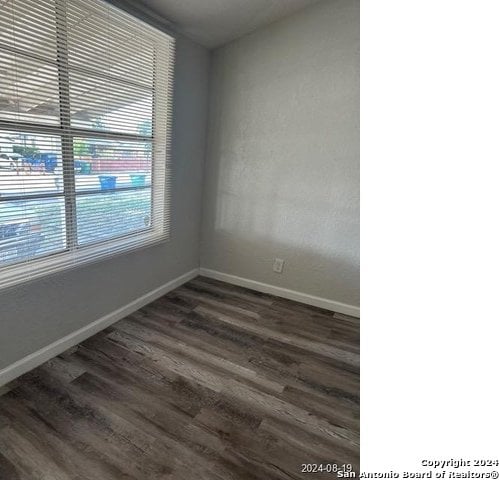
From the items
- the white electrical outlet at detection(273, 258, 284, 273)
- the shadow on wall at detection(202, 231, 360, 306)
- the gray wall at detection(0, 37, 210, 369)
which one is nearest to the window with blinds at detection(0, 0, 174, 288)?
the gray wall at detection(0, 37, 210, 369)

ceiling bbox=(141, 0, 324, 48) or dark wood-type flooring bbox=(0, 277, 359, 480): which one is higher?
ceiling bbox=(141, 0, 324, 48)

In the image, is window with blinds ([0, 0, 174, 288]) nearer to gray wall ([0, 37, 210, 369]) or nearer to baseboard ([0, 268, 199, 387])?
gray wall ([0, 37, 210, 369])

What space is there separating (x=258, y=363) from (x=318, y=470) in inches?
28.1

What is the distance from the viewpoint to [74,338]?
196 centimetres

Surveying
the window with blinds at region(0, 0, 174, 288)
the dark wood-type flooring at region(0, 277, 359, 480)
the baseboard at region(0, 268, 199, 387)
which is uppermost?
the window with blinds at region(0, 0, 174, 288)

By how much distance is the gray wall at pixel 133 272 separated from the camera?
1.66 metres

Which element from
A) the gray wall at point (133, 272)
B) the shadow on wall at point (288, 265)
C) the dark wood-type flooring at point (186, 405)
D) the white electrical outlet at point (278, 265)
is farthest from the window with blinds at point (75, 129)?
the white electrical outlet at point (278, 265)

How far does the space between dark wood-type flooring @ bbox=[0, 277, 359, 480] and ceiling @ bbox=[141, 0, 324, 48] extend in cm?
224

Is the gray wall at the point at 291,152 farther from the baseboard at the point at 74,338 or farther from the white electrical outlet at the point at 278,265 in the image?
the baseboard at the point at 74,338

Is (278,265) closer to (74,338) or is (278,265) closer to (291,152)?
(291,152)

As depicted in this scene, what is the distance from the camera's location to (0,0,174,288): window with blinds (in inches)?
57.7

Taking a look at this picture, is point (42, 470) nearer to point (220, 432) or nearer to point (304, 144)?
point (220, 432)

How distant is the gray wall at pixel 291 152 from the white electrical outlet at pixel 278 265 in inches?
2.1

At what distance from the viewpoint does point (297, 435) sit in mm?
1454
